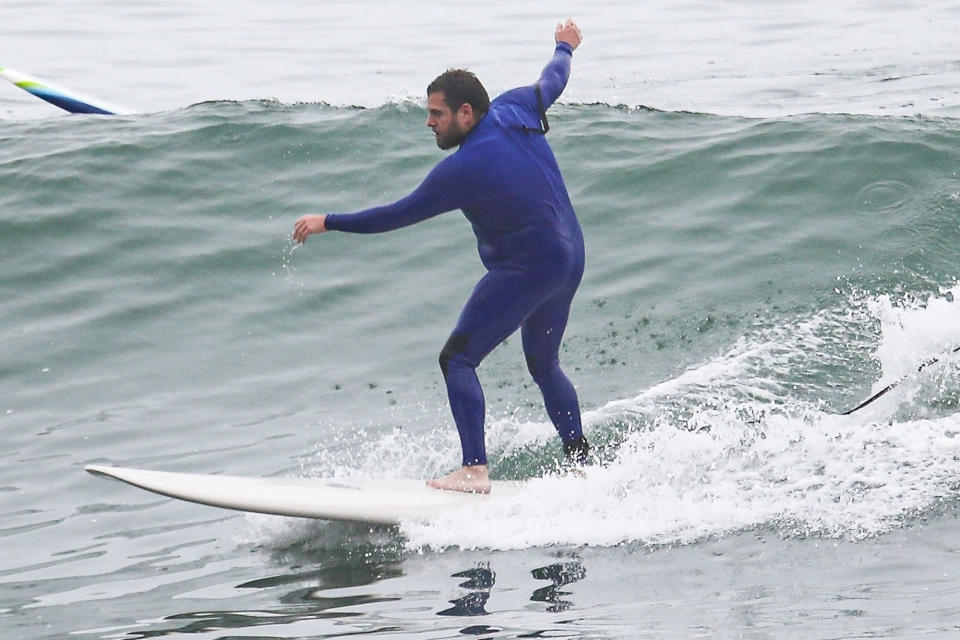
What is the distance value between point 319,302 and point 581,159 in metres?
3.22

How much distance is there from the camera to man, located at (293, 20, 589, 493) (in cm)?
601

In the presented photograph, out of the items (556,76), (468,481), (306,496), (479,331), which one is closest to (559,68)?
(556,76)

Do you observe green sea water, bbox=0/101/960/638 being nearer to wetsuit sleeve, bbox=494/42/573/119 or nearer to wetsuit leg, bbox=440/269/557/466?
wetsuit leg, bbox=440/269/557/466

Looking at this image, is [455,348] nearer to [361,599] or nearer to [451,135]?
[451,135]

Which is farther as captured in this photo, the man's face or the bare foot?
the bare foot

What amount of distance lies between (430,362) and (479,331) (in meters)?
2.72

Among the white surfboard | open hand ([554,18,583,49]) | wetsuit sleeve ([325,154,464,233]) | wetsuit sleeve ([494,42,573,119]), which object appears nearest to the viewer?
the white surfboard

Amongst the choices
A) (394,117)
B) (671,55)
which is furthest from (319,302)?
(671,55)

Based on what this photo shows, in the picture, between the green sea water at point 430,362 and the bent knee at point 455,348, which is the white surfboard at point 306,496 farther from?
the bent knee at point 455,348

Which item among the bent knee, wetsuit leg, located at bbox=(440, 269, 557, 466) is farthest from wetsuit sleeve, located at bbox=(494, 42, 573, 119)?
the bent knee

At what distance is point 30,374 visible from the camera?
891 centimetres

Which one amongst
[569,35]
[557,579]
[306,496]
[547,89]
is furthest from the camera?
[569,35]

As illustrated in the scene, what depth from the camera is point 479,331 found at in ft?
20.6

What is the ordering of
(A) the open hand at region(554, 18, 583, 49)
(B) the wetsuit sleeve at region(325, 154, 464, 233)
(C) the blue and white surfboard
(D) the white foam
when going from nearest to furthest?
(D) the white foam
(B) the wetsuit sleeve at region(325, 154, 464, 233)
(A) the open hand at region(554, 18, 583, 49)
(C) the blue and white surfboard
